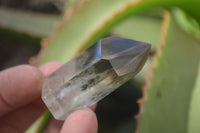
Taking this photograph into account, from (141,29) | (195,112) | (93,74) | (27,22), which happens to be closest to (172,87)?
(195,112)

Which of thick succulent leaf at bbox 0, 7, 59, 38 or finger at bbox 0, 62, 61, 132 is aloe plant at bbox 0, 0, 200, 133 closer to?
finger at bbox 0, 62, 61, 132

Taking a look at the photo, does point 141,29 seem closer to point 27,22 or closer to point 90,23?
point 90,23

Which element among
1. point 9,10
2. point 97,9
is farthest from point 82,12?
point 9,10

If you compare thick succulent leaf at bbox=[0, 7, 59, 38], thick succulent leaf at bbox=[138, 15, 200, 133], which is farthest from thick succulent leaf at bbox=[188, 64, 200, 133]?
thick succulent leaf at bbox=[0, 7, 59, 38]

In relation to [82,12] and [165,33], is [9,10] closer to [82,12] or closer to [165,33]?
[82,12]

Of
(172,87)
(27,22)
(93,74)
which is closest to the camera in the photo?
(93,74)

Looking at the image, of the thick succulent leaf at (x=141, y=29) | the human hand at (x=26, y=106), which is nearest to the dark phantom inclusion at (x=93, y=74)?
the human hand at (x=26, y=106)
